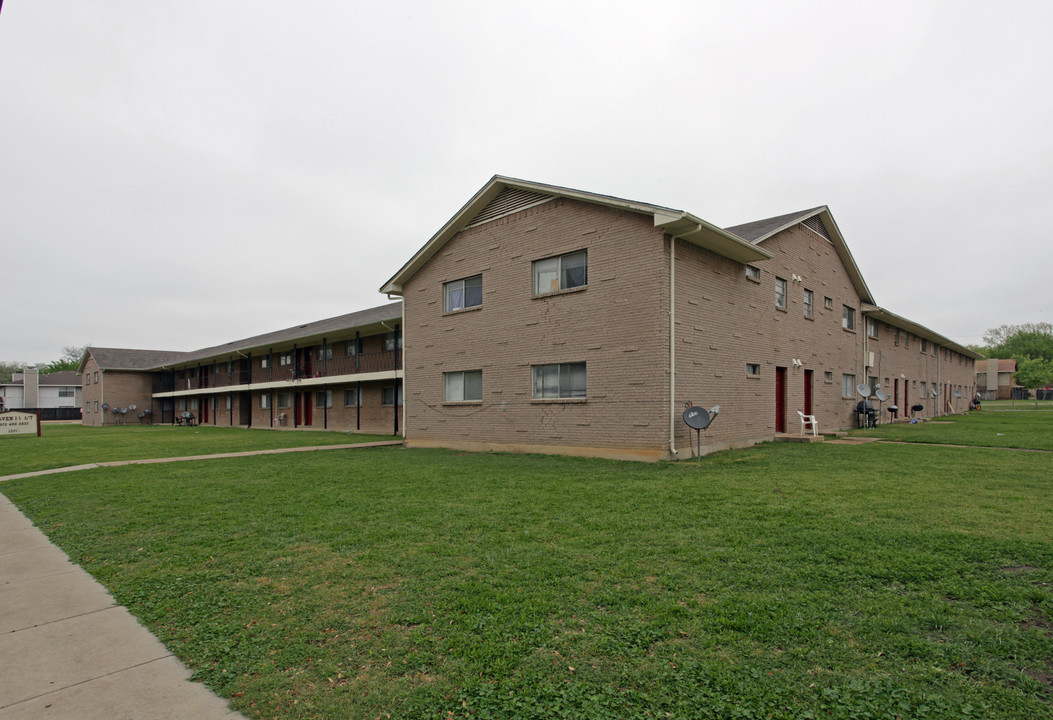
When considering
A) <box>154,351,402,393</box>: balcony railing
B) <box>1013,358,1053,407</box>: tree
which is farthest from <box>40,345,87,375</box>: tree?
<box>1013,358,1053,407</box>: tree

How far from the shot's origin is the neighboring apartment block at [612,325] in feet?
41.4

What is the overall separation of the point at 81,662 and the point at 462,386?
541 inches

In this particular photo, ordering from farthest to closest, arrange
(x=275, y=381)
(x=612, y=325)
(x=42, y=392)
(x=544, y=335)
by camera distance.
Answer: (x=42, y=392), (x=275, y=381), (x=544, y=335), (x=612, y=325)

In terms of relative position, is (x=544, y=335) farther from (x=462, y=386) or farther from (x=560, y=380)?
(x=462, y=386)

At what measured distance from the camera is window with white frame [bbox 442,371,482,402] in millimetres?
16516

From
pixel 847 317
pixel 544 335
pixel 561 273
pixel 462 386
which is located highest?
pixel 561 273

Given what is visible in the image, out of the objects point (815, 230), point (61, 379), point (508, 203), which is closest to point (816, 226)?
point (815, 230)

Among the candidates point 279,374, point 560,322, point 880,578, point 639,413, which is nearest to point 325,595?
point 880,578

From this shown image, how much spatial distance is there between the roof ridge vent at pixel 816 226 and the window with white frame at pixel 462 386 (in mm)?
11956

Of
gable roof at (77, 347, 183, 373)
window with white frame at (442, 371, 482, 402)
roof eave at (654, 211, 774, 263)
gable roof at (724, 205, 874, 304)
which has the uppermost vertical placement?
gable roof at (724, 205, 874, 304)

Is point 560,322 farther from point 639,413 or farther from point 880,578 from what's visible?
point 880,578

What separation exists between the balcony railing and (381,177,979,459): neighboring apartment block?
293 inches

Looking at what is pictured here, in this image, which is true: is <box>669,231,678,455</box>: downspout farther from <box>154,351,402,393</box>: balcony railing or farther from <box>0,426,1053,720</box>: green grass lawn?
<box>154,351,402,393</box>: balcony railing

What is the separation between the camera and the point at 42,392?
7000cm
